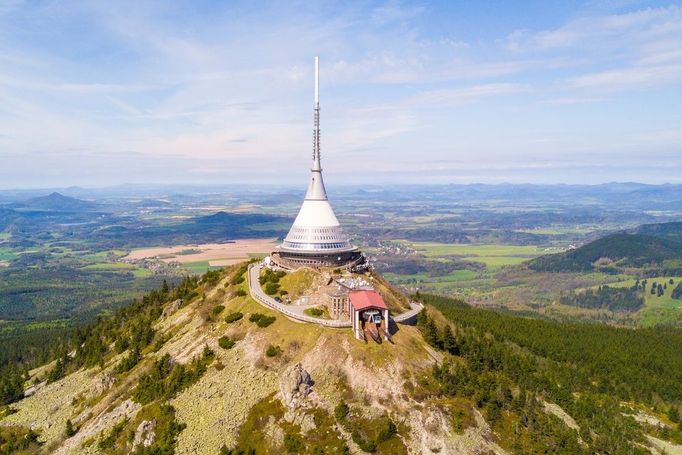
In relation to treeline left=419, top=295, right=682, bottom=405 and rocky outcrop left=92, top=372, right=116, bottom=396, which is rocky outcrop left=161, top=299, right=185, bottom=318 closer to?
rocky outcrop left=92, top=372, right=116, bottom=396

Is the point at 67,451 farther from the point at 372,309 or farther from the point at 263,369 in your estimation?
the point at 372,309

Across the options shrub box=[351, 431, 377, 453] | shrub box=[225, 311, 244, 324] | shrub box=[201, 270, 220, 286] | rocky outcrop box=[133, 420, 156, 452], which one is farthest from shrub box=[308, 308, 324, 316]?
shrub box=[201, 270, 220, 286]

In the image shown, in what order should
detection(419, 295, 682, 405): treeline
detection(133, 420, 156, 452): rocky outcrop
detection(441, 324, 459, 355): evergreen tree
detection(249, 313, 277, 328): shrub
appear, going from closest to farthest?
detection(133, 420, 156, 452): rocky outcrop
detection(249, 313, 277, 328): shrub
detection(441, 324, 459, 355): evergreen tree
detection(419, 295, 682, 405): treeline

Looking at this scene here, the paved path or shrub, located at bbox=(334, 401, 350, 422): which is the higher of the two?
the paved path

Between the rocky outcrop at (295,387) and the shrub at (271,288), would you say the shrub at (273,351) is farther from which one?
the shrub at (271,288)

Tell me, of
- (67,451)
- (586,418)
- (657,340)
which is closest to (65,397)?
(67,451)
